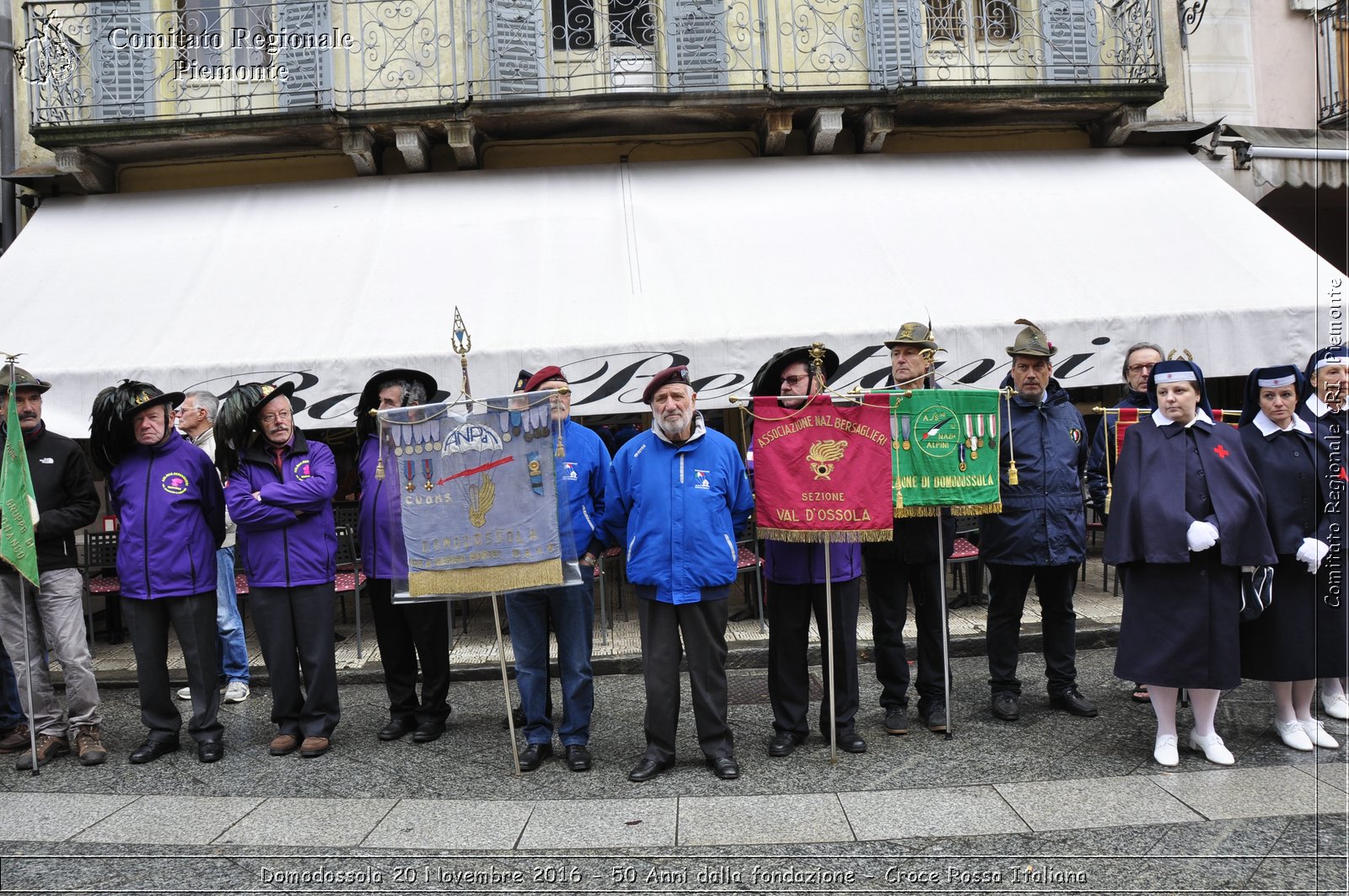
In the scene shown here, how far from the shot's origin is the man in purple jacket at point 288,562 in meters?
5.59

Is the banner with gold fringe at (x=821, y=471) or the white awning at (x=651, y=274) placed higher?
the white awning at (x=651, y=274)

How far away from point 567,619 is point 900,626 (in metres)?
1.90

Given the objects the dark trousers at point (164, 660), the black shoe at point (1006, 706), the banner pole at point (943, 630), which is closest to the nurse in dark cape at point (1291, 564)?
the black shoe at point (1006, 706)

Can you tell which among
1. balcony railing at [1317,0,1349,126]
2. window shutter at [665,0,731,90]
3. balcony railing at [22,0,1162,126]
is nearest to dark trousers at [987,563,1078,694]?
balcony railing at [22,0,1162,126]

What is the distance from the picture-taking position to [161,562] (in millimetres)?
5578

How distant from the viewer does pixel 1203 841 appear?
3975 mm

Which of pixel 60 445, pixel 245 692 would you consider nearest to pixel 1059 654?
pixel 245 692

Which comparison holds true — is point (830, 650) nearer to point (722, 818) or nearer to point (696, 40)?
point (722, 818)

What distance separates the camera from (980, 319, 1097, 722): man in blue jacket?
568 cm

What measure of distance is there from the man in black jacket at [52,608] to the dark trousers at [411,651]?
163 centimetres

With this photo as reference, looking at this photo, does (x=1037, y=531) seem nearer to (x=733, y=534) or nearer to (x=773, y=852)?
(x=733, y=534)

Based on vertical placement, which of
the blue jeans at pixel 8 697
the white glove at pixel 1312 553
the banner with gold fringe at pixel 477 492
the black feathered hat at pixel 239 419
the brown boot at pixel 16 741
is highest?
the black feathered hat at pixel 239 419

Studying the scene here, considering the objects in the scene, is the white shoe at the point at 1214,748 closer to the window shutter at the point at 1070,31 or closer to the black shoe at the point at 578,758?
the black shoe at the point at 578,758

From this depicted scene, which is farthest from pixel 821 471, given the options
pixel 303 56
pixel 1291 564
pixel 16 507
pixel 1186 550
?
pixel 303 56
